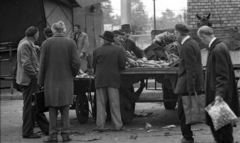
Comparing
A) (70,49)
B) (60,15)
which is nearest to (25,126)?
(70,49)

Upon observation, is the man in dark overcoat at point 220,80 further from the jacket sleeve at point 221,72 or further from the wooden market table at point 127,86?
the wooden market table at point 127,86

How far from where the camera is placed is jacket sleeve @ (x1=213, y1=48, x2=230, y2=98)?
7.17 m

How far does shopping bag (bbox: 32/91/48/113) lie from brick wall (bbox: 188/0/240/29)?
679 centimetres

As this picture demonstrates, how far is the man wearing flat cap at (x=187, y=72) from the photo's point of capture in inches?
324

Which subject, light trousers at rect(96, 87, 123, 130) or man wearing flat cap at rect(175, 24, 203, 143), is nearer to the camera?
man wearing flat cap at rect(175, 24, 203, 143)

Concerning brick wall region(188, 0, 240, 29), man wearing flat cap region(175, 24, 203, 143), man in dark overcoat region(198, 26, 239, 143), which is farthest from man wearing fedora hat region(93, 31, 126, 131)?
brick wall region(188, 0, 240, 29)

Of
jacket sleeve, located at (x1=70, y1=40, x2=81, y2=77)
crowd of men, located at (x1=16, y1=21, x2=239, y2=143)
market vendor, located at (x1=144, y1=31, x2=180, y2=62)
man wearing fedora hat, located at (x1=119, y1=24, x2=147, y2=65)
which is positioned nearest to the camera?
crowd of men, located at (x1=16, y1=21, x2=239, y2=143)

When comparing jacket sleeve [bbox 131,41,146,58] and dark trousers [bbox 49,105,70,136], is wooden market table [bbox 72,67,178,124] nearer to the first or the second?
jacket sleeve [bbox 131,41,146,58]

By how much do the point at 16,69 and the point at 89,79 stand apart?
5.30ft

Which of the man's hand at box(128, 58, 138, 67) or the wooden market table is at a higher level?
the man's hand at box(128, 58, 138, 67)

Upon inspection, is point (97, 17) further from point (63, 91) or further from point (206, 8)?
point (63, 91)

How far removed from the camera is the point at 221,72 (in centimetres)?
720

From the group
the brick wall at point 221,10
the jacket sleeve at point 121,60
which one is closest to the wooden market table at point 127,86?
the jacket sleeve at point 121,60

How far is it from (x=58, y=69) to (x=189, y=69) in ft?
7.50
